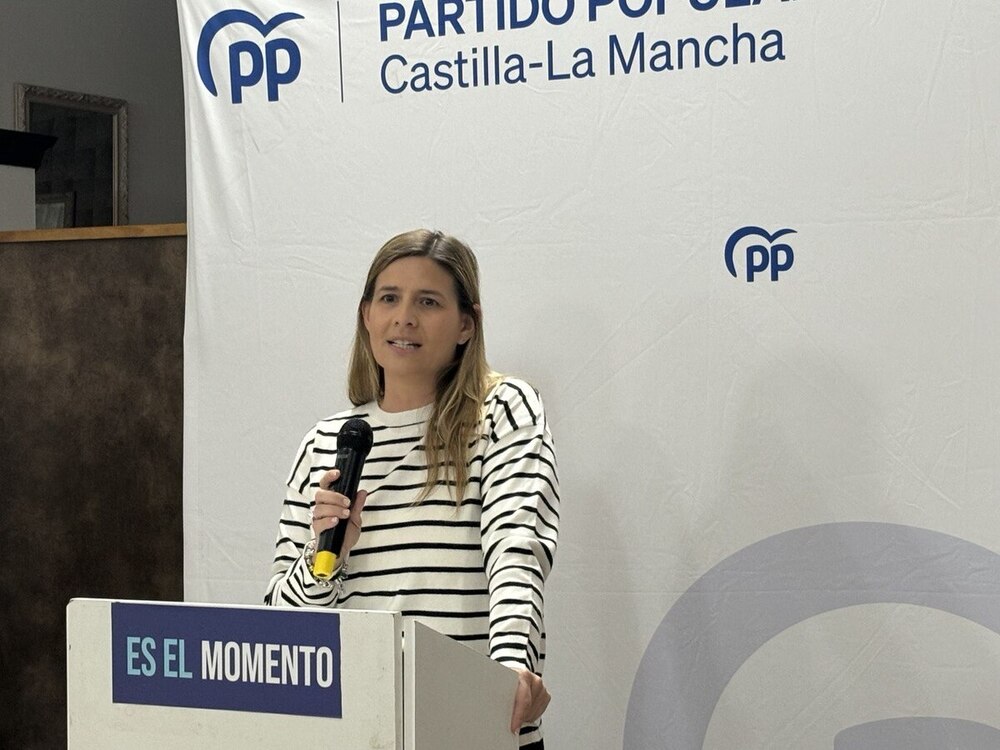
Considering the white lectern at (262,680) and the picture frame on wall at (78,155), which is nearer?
the white lectern at (262,680)

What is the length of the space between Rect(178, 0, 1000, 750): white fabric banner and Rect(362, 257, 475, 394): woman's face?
2.08 feet

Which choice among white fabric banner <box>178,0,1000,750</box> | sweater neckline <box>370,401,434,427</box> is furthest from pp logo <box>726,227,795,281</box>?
sweater neckline <box>370,401,434,427</box>

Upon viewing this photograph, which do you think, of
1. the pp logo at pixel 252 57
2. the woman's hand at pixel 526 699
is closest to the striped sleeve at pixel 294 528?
the woman's hand at pixel 526 699

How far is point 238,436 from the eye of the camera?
9.41 feet

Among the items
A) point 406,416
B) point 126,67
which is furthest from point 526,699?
point 126,67

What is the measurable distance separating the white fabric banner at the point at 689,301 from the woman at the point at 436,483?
0.62 meters

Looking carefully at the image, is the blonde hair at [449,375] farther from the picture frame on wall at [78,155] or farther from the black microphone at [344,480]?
the picture frame on wall at [78,155]

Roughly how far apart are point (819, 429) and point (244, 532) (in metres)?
1.29

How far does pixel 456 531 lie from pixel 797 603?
0.90m

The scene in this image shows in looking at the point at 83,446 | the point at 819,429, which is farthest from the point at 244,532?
the point at 819,429

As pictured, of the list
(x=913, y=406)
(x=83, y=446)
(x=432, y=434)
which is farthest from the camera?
(x=83, y=446)

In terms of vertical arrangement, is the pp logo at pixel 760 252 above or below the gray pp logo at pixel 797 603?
above

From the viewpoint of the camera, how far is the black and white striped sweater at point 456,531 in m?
1.86

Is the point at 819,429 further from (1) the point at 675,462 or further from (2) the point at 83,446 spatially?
(2) the point at 83,446
